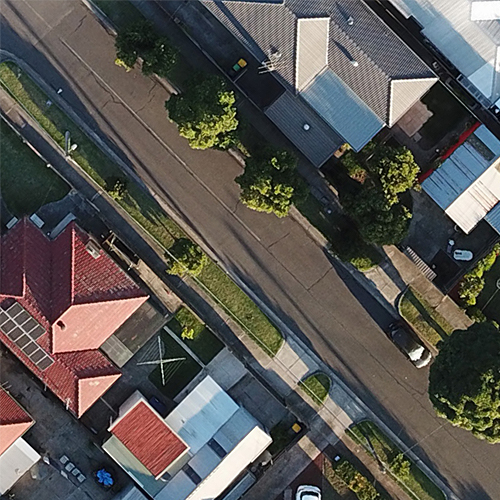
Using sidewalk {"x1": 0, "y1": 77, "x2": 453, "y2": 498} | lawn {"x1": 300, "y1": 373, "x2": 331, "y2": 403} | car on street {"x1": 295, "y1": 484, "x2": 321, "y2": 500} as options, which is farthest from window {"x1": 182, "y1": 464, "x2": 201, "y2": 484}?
lawn {"x1": 300, "y1": 373, "x2": 331, "y2": 403}

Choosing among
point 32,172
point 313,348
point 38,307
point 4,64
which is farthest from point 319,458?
point 4,64

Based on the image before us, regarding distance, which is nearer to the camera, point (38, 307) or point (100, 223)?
point (38, 307)

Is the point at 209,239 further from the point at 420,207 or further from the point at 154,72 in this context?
the point at 420,207

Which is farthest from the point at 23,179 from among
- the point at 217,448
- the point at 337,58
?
the point at 217,448

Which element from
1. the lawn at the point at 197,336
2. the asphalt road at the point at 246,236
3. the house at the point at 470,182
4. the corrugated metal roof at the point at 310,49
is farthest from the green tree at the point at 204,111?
the house at the point at 470,182

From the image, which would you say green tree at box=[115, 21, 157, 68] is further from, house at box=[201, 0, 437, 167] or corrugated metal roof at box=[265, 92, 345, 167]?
corrugated metal roof at box=[265, 92, 345, 167]
